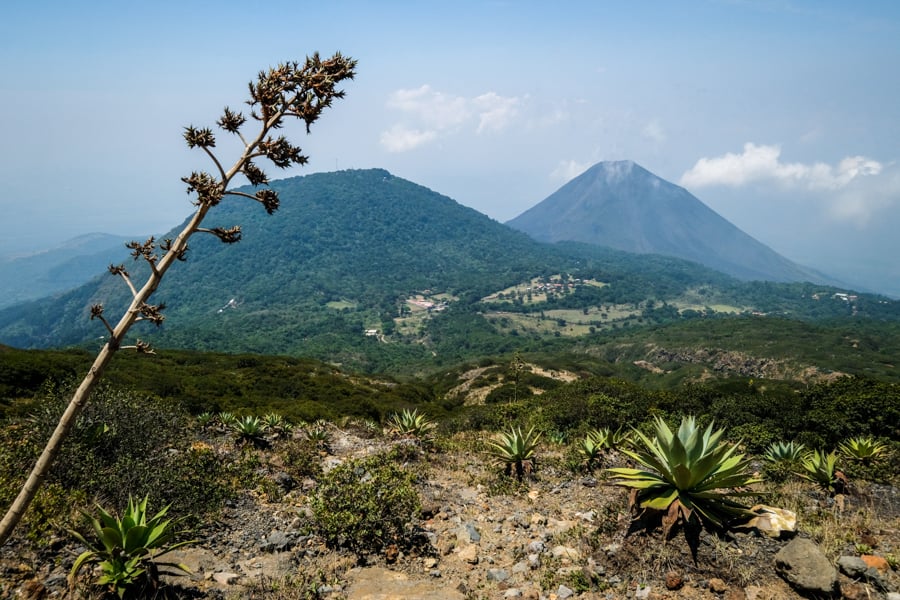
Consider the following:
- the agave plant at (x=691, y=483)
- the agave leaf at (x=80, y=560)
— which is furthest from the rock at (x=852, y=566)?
the agave leaf at (x=80, y=560)

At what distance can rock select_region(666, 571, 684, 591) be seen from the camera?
4672 mm

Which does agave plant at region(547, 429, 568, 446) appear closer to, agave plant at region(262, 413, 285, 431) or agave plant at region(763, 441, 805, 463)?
agave plant at region(763, 441, 805, 463)

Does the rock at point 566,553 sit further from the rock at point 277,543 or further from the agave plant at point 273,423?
the agave plant at point 273,423

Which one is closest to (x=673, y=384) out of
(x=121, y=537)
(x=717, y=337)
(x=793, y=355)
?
(x=793, y=355)

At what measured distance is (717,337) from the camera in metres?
97.1

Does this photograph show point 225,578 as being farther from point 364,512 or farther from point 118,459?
point 118,459

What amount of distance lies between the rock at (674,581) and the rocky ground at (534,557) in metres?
0.01

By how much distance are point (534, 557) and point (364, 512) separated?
247 centimetres

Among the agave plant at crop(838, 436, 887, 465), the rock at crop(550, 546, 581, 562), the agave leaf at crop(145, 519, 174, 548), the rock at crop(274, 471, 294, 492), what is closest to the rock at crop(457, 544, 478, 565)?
the rock at crop(550, 546, 581, 562)

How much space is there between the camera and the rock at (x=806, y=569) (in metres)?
4.34

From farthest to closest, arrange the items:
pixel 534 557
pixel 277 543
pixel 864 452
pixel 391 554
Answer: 1. pixel 864 452
2. pixel 277 543
3. pixel 391 554
4. pixel 534 557

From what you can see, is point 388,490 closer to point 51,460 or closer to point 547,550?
point 547,550

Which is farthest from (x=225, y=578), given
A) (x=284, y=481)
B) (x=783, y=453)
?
(x=783, y=453)

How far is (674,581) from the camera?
4.68 m
